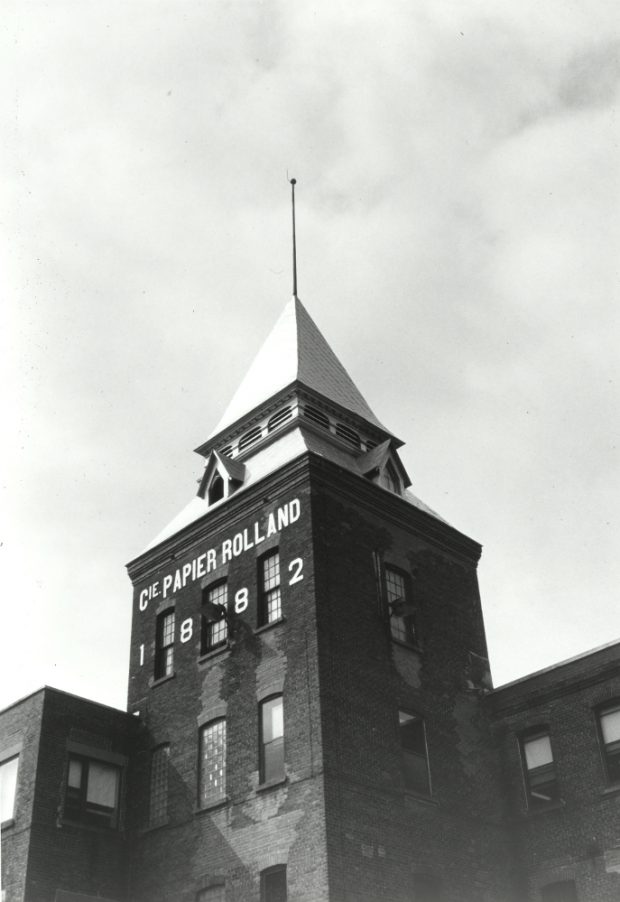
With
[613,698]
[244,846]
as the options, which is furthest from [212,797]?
[613,698]

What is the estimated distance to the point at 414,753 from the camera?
25.7m

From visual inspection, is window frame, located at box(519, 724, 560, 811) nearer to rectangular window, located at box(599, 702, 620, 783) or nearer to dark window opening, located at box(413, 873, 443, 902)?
rectangular window, located at box(599, 702, 620, 783)

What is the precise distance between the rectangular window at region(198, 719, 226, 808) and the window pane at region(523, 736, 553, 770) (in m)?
8.03

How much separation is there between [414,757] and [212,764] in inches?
197

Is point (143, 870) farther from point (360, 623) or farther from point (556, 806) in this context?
point (556, 806)

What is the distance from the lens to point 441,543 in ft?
99.3

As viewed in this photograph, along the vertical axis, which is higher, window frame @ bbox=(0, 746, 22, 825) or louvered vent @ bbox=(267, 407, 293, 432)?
louvered vent @ bbox=(267, 407, 293, 432)

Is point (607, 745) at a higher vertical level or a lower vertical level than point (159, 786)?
lower

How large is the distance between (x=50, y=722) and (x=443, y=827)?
1012 cm

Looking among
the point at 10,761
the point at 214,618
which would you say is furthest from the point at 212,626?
the point at 10,761

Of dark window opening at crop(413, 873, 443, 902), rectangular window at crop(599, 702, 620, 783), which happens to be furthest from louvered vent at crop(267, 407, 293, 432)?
dark window opening at crop(413, 873, 443, 902)

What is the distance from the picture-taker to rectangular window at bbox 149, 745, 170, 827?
87.3 feet

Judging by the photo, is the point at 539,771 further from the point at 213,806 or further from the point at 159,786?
the point at 159,786

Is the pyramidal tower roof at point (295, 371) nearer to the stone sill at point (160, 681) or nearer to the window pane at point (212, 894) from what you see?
the stone sill at point (160, 681)
